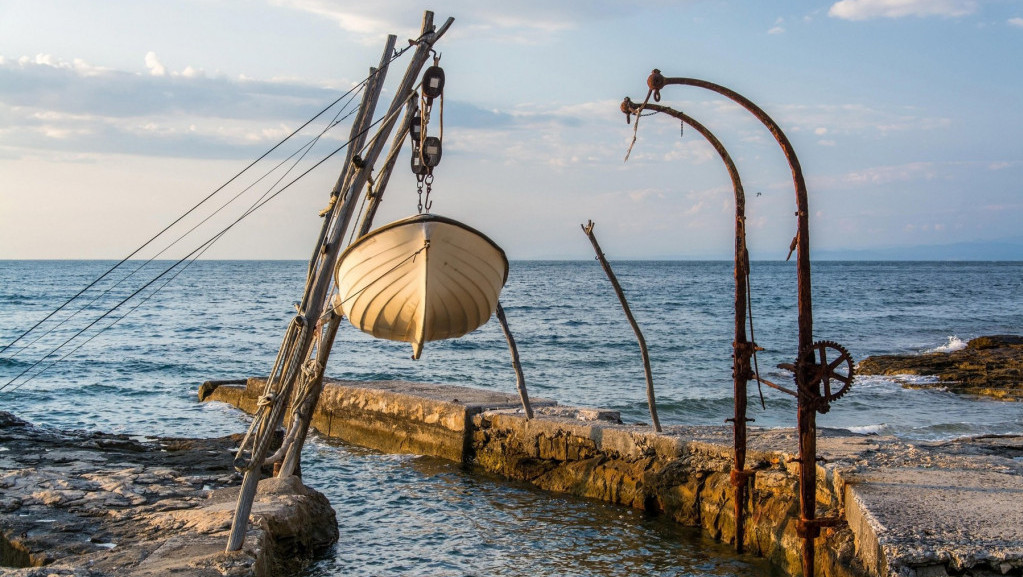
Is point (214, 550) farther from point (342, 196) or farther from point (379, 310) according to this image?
point (342, 196)

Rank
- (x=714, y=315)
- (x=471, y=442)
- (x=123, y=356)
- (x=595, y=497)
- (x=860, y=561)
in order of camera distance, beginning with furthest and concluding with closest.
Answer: (x=714, y=315)
(x=123, y=356)
(x=471, y=442)
(x=595, y=497)
(x=860, y=561)

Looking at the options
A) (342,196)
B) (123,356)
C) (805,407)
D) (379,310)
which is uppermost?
(342,196)

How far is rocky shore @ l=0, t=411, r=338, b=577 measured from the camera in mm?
6270

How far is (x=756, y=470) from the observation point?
8.34 metres

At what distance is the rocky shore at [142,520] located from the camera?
20.6 ft

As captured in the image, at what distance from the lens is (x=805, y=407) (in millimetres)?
6660

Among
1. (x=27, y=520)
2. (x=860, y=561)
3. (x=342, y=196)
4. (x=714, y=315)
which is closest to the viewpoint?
(x=860, y=561)

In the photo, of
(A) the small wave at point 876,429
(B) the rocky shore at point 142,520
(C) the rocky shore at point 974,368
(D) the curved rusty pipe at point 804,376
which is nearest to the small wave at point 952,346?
(C) the rocky shore at point 974,368

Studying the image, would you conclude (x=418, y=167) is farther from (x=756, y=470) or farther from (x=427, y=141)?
(x=756, y=470)

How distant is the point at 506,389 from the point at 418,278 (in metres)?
13.6

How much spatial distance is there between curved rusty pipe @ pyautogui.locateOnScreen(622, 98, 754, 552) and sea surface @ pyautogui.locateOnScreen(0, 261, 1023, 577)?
0.70m

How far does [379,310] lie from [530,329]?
92.8ft

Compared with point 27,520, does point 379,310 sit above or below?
above

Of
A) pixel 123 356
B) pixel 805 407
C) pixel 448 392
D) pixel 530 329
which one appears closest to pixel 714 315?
pixel 530 329
